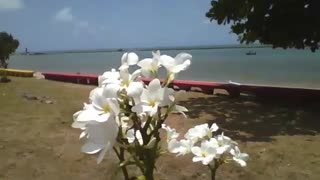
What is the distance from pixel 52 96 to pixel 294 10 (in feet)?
20.7

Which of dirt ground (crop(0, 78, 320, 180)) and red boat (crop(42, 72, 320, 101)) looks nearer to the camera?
dirt ground (crop(0, 78, 320, 180))

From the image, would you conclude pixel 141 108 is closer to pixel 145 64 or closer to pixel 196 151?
pixel 145 64

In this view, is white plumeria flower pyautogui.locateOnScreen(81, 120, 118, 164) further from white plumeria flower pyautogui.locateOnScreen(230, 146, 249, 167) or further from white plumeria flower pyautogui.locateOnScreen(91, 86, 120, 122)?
white plumeria flower pyautogui.locateOnScreen(230, 146, 249, 167)

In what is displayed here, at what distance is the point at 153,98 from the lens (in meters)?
1.37

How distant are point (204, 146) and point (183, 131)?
6.50 m

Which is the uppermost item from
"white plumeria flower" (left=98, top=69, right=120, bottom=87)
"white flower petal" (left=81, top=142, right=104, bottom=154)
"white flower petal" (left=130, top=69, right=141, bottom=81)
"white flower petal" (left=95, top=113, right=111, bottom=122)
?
"white flower petal" (left=130, top=69, right=141, bottom=81)

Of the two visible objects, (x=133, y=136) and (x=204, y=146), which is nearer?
(x=133, y=136)

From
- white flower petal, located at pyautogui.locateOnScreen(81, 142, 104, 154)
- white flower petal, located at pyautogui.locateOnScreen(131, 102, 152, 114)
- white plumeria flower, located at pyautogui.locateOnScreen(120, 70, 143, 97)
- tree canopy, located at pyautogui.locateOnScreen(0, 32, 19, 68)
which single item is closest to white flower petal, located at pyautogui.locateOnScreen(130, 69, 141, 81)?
white plumeria flower, located at pyautogui.locateOnScreen(120, 70, 143, 97)

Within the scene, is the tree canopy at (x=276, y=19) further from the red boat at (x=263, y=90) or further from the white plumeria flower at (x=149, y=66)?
the white plumeria flower at (x=149, y=66)

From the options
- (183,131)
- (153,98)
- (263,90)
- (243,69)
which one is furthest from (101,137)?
(243,69)

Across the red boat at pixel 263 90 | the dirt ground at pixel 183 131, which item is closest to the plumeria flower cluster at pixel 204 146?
the dirt ground at pixel 183 131

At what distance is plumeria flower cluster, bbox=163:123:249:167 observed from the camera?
170cm

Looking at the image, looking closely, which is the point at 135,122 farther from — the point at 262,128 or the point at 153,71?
the point at 262,128

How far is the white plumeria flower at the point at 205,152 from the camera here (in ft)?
5.57
